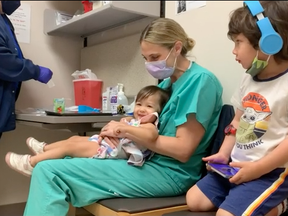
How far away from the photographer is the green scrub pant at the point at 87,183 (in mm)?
1210

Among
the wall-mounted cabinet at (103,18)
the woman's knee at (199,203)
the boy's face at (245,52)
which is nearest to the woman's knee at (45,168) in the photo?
the woman's knee at (199,203)

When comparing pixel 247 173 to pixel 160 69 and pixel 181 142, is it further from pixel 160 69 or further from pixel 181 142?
pixel 160 69

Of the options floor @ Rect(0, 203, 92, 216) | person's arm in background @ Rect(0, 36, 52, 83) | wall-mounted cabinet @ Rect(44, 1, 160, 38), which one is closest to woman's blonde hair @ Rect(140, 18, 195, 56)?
wall-mounted cabinet @ Rect(44, 1, 160, 38)

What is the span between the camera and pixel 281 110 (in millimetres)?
1093

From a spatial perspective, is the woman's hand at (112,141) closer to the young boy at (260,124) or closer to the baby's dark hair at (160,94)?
the baby's dark hair at (160,94)

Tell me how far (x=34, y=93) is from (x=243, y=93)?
1.67 meters

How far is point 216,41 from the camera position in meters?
1.67

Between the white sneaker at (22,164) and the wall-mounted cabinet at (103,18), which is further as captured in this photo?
the wall-mounted cabinet at (103,18)

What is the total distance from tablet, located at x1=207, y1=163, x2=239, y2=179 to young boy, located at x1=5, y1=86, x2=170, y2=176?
28 cm

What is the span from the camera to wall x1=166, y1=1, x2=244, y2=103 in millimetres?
1596

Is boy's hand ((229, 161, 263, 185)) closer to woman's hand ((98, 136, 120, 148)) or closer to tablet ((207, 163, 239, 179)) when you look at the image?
tablet ((207, 163, 239, 179))

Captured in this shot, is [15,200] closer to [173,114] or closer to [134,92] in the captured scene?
[134,92]

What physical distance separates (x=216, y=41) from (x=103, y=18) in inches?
30.6

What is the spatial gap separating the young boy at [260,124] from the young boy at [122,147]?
29 centimetres
